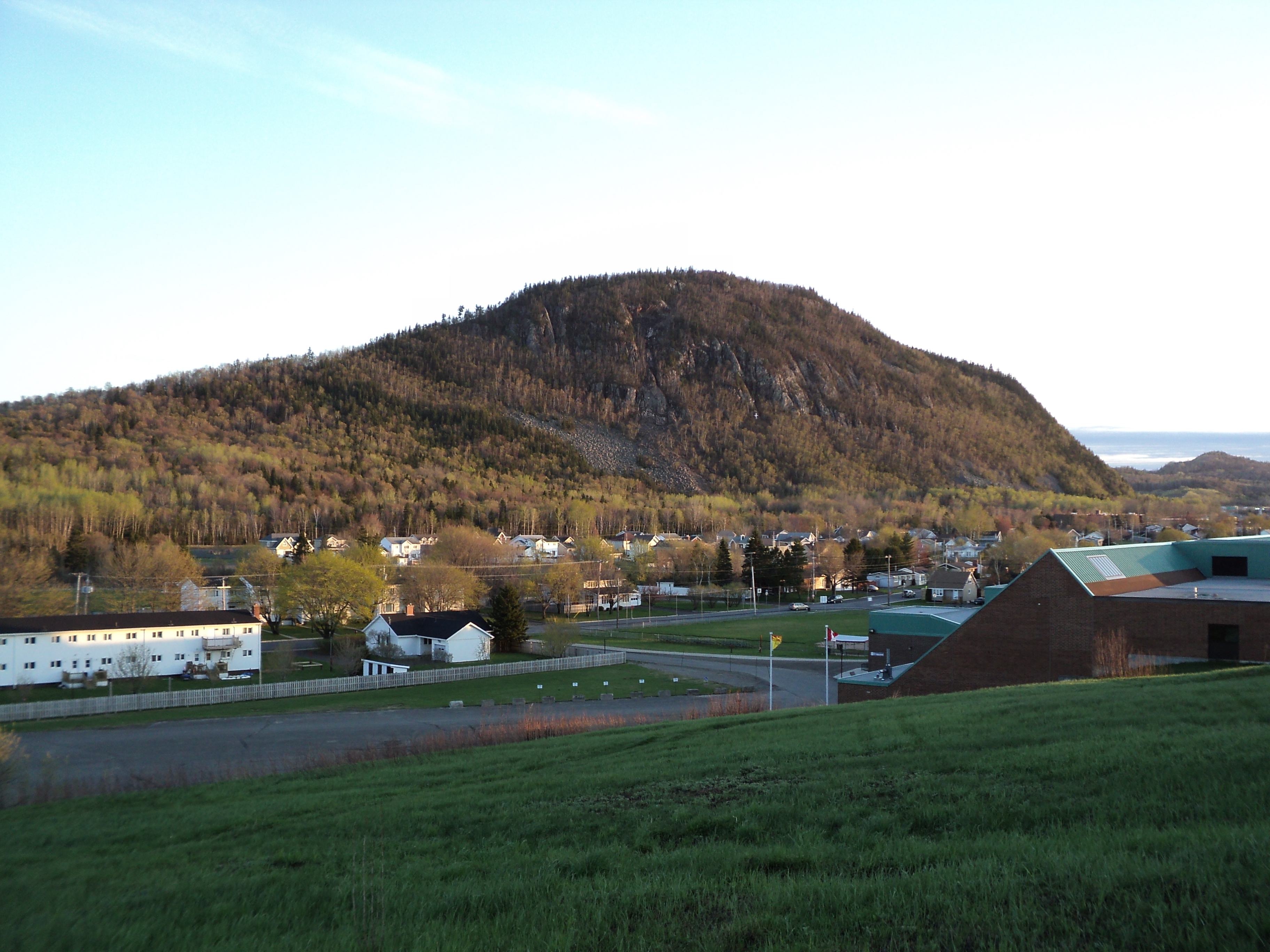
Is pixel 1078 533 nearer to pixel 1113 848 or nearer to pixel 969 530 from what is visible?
pixel 969 530

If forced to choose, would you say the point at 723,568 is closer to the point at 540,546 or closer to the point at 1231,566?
the point at 540,546

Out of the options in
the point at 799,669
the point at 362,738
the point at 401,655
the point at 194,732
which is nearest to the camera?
the point at 362,738

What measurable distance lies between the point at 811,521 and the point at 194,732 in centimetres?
13711

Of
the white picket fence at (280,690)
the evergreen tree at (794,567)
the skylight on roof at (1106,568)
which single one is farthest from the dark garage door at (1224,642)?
the evergreen tree at (794,567)

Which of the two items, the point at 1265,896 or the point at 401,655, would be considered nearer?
the point at 1265,896

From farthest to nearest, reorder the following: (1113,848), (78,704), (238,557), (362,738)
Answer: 1. (238,557)
2. (78,704)
3. (362,738)
4. (1113,848)

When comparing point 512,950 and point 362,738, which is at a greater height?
point 512,950

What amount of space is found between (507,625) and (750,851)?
52029 millimetres

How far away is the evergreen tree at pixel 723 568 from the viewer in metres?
98.8

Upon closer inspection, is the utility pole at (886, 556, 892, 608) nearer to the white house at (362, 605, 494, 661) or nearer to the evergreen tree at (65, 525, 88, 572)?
the white house at (362, 605, 494, 661)

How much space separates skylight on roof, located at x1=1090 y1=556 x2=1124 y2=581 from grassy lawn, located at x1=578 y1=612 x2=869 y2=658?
2235 cm

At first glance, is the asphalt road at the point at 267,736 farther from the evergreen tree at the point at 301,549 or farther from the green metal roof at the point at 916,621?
the evergreen tree at the point at 301,549

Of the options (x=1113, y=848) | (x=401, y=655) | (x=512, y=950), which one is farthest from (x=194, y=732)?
(x=1113, y=848)

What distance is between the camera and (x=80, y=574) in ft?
251
